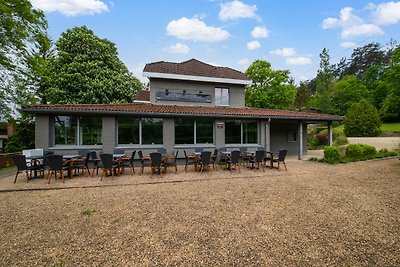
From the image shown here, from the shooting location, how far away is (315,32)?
17.0 metres

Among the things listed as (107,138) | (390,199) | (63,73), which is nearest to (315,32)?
(390,199)

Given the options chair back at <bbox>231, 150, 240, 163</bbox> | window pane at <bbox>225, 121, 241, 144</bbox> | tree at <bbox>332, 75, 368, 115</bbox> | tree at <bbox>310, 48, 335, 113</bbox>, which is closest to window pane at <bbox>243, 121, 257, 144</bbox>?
window pane at <bbox>225, 121, 241, 144</bbox>

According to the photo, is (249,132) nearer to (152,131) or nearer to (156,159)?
(152,131)

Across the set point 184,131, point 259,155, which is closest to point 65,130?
point 184,131

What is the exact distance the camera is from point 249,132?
44.9ft

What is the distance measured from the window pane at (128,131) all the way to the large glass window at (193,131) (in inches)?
89.2

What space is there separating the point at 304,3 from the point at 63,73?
20.2 meters

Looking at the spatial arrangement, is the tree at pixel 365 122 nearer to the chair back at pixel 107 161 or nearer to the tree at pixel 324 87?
the tree at pixel 324 87

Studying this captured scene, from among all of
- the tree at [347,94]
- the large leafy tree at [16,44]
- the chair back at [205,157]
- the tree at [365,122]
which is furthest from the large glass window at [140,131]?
the tree at [347,94]

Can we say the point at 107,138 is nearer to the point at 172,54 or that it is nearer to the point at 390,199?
the point at 390,199

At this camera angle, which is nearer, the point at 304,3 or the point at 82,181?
the point at 82,181

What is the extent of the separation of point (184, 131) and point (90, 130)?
515 centimetres

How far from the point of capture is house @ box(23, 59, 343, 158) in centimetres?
1080

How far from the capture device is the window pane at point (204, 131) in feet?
41.4
